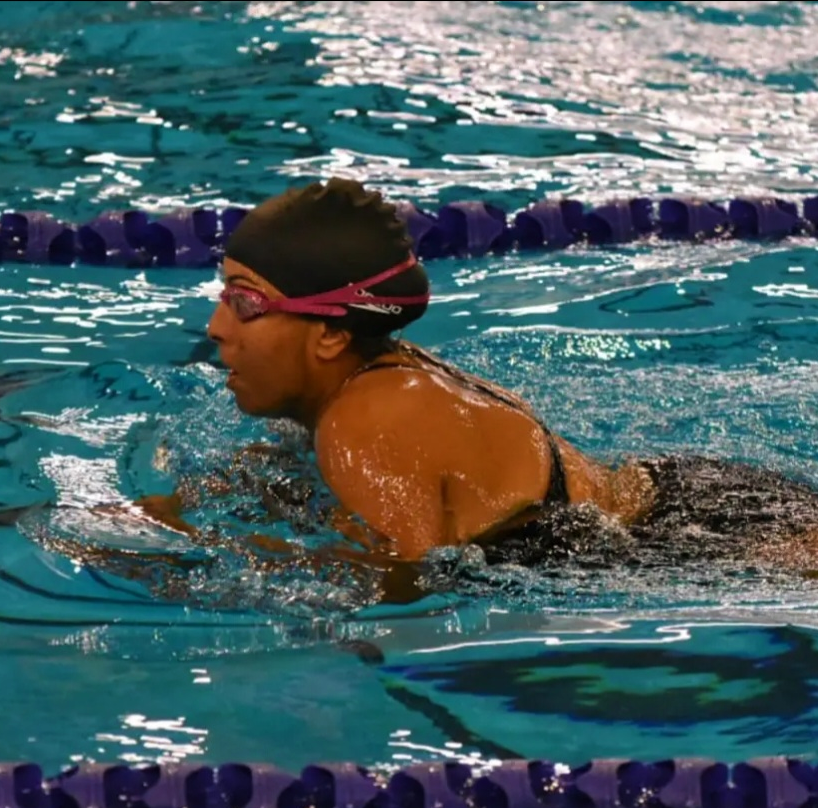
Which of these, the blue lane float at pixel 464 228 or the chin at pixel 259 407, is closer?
the chin at pixel 259 407

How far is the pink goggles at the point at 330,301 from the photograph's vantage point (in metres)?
3.43

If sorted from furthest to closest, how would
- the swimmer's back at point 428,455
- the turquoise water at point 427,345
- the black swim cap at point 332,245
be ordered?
the black swim cap at point 332,245, the swimmer's back at point 428,455, the turquoise water at point 427,345

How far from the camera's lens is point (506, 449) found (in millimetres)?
3434

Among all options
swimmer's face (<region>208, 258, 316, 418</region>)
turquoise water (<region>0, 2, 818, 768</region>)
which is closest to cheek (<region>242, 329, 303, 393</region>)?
swimmer's face (<region>208, 258, 316, 418</region>)

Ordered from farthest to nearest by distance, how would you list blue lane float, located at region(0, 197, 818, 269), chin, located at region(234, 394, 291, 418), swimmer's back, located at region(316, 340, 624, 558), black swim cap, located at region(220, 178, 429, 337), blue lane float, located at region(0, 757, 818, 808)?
blue lane float, located at region(0, 197, 818, 269) → chin, located at region(234, 394, 291, 418) → black swim cap, located at region(220, 178, 429, 337) → swimmer's back, located at region(316, 340, 624, 558) → blue lane float, located at region(0, 757, 818, 808)

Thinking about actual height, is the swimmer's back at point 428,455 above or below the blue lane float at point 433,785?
above

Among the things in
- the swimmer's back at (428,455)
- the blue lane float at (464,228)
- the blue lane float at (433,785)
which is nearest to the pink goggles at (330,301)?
the swimmer's back at (428,455)

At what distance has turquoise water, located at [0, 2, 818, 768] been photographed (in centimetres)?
309

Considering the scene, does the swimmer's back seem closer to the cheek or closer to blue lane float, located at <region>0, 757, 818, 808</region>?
the cheek

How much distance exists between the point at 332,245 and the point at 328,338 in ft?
0.62

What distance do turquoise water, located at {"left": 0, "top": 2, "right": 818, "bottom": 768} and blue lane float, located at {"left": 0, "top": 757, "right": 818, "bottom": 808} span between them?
0.20 feet

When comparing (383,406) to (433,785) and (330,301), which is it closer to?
(330,301)

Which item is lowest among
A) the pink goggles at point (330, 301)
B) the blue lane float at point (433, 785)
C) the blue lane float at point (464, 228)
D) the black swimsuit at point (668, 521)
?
the blue lane float at point (464, 228)

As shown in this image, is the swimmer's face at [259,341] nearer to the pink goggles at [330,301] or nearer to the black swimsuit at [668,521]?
the pink goggles at [330,301]
